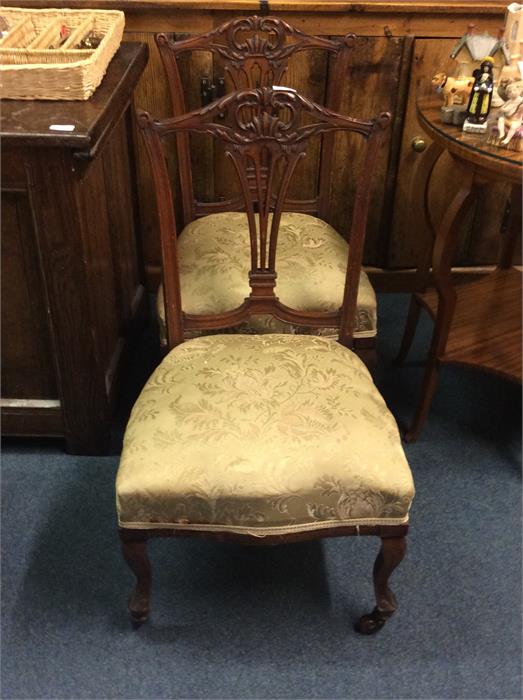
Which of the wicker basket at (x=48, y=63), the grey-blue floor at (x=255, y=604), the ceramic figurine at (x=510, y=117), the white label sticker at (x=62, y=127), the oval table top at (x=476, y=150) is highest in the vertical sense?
the wicker basket at (x=48, y=63)

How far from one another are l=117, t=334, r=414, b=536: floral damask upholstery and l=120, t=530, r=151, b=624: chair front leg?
0.03 metres

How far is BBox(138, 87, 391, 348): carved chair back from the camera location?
1166 millimetres

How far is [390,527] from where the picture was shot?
3.81ft

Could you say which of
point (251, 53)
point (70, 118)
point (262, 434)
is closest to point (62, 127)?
point (70, 118)

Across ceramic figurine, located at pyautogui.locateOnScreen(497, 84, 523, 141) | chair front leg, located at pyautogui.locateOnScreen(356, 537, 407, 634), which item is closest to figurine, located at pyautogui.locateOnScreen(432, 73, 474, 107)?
ceramic figurine, located at pyautogui.locateOnScreen(497, 84, 523, 141)

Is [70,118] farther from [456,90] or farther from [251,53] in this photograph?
[456,90]

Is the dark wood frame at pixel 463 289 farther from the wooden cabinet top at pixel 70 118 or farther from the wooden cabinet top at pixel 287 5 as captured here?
the wooden cabinet top at pixel 70 118

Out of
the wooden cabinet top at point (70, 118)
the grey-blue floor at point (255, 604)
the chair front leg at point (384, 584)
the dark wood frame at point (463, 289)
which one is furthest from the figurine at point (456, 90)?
the chair front leg at point (384, 584)

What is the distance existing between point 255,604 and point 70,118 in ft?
3.42

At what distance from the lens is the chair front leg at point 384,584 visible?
1195 mm

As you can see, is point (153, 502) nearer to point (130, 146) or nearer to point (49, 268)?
point (49, 268)

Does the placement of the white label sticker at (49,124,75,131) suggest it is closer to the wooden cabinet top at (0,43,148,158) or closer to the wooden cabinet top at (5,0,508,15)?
the wooden cabinet top at (0,43,148,158)

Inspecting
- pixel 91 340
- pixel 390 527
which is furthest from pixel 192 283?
pixel 390 527

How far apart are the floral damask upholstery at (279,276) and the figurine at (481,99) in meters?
0.40
